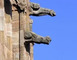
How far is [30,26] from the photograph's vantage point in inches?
1567

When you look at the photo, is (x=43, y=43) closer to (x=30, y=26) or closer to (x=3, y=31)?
(x=30, y=26)

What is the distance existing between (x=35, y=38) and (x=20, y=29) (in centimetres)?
88

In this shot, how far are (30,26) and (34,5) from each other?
118cm

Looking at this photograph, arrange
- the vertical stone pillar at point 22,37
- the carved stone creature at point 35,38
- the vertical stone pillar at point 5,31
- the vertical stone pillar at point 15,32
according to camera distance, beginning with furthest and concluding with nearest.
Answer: the carved stone creature at point 35,38, the vertical stone pillar at point 22,37, the vertical stone pillar at point 15,32, the vertical stone pillar at point 5,31

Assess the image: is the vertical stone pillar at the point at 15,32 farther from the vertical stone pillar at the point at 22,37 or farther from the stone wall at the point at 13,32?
the vertical stone pillar at the point at 22,37

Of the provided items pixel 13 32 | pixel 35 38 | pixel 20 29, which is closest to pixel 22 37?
pixel 20 29

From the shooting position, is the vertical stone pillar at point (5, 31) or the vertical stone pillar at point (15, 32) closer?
the vertical stone pillar at point (5, 31)

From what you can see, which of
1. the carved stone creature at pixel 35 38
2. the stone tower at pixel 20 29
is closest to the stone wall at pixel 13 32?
the stone tower at pixel 20 29

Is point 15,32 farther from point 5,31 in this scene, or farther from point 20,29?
point 5,31

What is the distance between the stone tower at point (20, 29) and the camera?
35719 mm

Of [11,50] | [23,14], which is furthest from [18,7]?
[11,50]

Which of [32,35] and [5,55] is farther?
[32,35]

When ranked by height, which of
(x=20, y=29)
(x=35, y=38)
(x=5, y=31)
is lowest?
(x=35, y=38)

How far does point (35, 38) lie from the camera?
3775 cm
